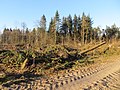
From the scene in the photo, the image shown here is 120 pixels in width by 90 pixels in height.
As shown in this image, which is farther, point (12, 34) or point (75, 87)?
point (12, 34)

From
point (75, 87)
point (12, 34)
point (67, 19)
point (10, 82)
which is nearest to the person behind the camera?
point (75, 87)

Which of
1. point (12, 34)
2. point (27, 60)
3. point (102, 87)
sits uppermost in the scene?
point (12, 34)

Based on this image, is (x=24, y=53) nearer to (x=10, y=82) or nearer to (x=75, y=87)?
(x=10, y=82)

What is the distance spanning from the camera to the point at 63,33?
78.9 meters

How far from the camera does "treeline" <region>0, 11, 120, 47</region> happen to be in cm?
7200

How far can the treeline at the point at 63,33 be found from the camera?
236ft

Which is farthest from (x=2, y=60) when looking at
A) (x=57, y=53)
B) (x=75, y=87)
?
(x=75, y=87)

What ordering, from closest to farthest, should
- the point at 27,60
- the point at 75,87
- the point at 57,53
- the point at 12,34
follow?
the point at 75,87 → the point at 27,60 → the point at 57,53 → the point at 12,34

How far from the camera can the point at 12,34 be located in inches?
3406

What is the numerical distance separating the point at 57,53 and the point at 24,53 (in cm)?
504

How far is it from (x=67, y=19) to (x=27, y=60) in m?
62.3

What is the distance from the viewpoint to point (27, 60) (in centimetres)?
1767

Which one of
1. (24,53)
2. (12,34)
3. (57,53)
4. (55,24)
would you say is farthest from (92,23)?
(24,53)

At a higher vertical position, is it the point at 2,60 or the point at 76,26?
the point at 76,26
